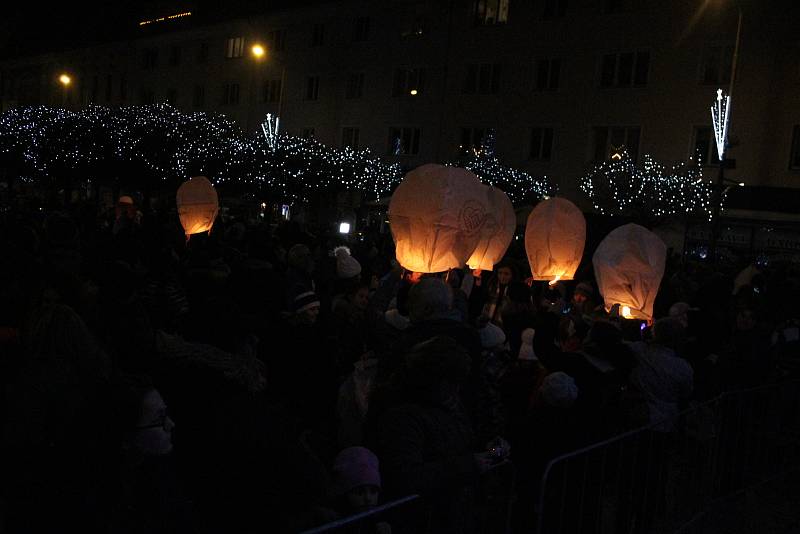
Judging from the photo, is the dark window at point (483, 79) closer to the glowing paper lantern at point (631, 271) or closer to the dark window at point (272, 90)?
the dark window at point (272, 90)

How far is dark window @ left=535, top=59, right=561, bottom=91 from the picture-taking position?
31.0m

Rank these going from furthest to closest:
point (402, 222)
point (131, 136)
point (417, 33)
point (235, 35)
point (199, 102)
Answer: point (199, 102)
point (235, 35)
point (417, 33)
point (131, 136)
point (402, 222)

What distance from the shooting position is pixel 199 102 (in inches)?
1863

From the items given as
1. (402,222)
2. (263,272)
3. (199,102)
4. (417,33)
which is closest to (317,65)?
(417,33)

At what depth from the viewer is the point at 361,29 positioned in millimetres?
37625

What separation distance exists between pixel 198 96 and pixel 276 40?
7.93m

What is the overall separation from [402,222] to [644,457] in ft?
12.8

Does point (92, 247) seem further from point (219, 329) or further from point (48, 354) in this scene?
point (219, 329)

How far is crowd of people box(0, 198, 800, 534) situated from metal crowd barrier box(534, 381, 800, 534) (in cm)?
29

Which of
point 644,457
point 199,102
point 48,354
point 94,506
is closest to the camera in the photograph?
point 94,506

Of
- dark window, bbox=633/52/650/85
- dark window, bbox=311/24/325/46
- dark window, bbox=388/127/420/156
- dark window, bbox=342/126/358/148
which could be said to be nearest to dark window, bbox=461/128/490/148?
dark window, bbox=388/127/420/156

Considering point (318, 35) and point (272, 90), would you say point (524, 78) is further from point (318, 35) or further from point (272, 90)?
point (272, 90)

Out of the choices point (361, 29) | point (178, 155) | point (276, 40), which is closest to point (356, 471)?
point (178, 155)

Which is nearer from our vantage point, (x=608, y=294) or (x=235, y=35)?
(x=608, y=294)
